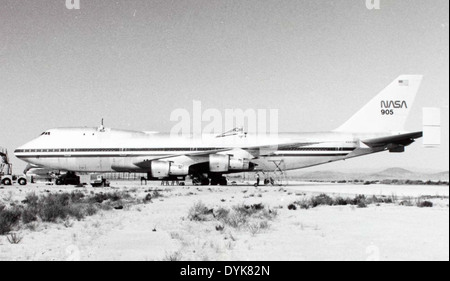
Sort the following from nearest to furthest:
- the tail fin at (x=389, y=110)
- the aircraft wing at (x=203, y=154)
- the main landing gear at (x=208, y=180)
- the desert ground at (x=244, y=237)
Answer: the desert ground at (x=244, y=237) < the aircraft wing at (x=203, y=154) < the main landing gear at (x=208, y=180) < the tail fin at (x=389, y=110)

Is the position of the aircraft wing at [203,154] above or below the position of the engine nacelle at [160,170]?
above

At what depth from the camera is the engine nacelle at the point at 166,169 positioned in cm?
2995

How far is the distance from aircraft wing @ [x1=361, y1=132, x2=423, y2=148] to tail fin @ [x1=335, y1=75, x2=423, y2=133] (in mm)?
2771

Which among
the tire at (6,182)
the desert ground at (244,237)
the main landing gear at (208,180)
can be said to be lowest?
the tire at (6,182)

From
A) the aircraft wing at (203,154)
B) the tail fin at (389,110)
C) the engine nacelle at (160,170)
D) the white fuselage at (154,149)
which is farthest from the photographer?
the tail fin at (389,110)

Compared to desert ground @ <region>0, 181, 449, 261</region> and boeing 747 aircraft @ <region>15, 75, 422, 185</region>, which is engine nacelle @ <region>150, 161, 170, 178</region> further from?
desert ground @ <region>0, 181, 449, 261</region>

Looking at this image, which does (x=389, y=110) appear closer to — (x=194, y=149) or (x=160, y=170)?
(x=194, y=149)

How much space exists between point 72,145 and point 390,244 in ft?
99.6

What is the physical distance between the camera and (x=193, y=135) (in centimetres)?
3375

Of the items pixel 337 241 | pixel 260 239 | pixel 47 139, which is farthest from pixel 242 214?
pixel 47 139

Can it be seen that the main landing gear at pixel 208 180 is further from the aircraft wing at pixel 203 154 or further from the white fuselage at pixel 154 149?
the white fuselage at pixel 154 149

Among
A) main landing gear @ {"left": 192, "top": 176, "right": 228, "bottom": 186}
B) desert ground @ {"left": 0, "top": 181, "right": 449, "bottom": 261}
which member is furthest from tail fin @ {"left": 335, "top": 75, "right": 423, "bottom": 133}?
desert ground @ {"left": 0, "top": 181, "right": 449, "bottom": 261}

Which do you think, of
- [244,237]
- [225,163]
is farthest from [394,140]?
[244,237]

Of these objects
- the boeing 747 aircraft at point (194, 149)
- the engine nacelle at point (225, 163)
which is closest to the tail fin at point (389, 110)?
the boeing 747 aircraft at point (194, 149)
